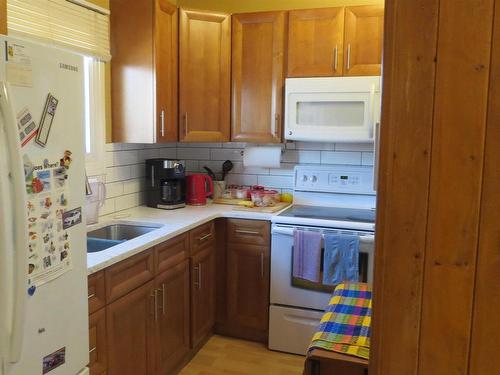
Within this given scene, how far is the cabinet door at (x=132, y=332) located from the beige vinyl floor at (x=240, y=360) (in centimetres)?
54

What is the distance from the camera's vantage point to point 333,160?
3432 millimetres

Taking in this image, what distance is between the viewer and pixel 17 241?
1.25 meters

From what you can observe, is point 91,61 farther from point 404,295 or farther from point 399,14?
point 404,295

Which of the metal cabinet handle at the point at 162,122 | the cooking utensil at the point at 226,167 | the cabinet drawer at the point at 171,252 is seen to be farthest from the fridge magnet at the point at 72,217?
the cooking utensil at the point at 226,167

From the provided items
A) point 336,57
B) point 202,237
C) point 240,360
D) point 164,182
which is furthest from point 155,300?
point 336,57

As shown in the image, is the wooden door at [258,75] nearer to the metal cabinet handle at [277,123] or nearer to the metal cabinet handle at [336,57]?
the metal cabinet handle at [277,123]

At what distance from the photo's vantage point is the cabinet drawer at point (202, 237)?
9.20 ft

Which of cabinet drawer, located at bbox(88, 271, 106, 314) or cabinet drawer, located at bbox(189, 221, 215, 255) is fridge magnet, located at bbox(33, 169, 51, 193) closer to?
cabinet drawer, located at bbox(88, 271, 106, 314)

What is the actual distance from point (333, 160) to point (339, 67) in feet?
2.32

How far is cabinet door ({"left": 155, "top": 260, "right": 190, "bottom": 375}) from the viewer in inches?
97.7

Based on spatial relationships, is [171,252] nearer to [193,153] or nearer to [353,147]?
[193,153]

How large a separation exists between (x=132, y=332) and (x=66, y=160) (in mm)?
1063

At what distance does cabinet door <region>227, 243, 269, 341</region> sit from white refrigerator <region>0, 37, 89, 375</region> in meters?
1.53

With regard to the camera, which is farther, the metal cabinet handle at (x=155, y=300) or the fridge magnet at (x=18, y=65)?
the metal cabinet handle at (x=155, y=300)
